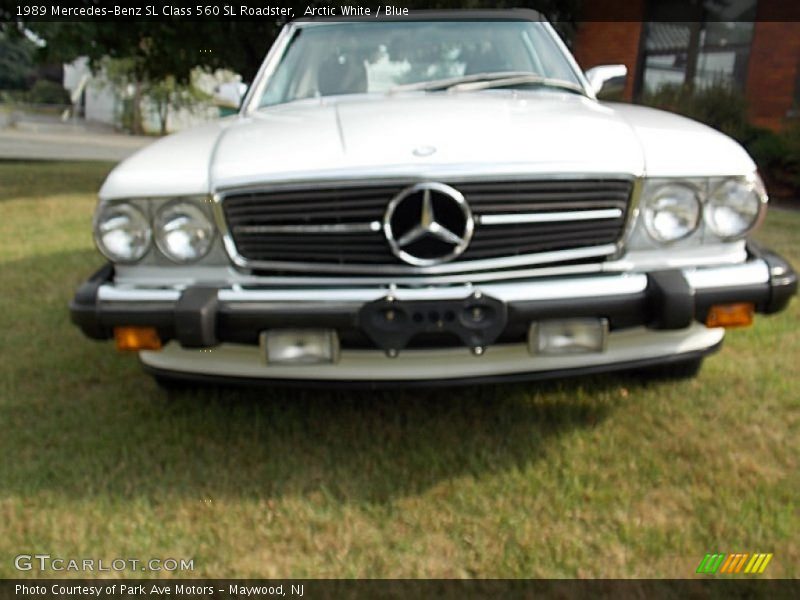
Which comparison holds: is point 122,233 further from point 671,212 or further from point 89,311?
point 671,212

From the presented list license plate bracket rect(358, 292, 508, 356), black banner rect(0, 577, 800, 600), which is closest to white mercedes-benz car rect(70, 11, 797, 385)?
license plate bracket rect(358, 292, 508, 356)

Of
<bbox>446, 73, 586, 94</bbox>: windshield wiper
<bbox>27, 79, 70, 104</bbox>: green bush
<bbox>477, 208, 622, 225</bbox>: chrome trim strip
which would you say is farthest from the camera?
<bbox>27, 79, 70, 104</bbox>: green bush

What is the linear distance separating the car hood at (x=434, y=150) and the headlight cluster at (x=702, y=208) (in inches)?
2.1

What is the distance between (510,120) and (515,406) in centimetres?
109

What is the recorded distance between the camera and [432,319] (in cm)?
197

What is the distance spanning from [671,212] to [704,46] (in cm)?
1102

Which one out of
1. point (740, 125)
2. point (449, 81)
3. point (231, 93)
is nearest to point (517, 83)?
point (449, 81)

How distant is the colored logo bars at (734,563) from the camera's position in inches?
69.8

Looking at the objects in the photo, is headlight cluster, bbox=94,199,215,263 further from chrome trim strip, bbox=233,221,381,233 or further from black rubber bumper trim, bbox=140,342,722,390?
black rubber bumper trim, bbox=140,342,722,390

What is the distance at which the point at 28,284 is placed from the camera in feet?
14.7

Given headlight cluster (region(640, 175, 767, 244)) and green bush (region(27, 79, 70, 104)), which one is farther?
green bush (region(27, 79, 70, 104))

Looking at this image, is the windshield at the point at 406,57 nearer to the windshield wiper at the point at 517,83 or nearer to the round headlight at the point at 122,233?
the windshield wiper at the point at 517,83

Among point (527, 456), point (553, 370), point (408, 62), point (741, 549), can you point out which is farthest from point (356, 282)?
point (408, 62)

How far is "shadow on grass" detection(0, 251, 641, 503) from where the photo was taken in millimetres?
2215
